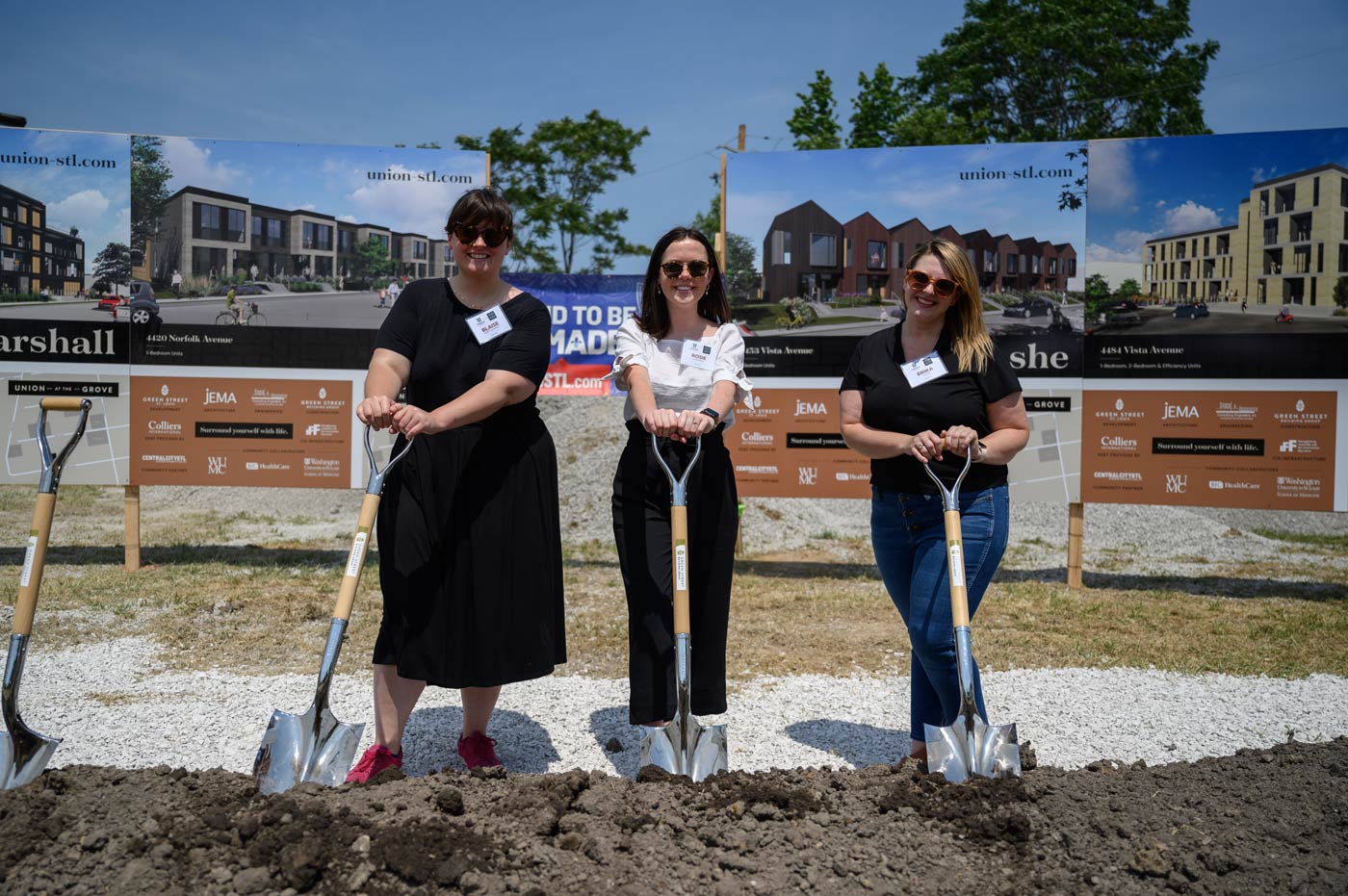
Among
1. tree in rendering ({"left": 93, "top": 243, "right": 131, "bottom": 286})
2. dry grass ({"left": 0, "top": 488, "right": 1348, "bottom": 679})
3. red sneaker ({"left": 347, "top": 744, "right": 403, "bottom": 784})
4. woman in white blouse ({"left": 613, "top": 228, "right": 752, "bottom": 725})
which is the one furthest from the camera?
tree in rendering ({"left": 93, "top": 243, "right": 131, "bottom": 286})

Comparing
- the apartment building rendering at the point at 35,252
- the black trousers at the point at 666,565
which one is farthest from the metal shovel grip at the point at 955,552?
the apartment building rendering at the point at 35,252

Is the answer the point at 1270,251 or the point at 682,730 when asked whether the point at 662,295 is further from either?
the point at 1270,251

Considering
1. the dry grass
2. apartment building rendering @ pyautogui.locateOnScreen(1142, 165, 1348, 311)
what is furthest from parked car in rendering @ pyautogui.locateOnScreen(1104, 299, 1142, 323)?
the dry grass

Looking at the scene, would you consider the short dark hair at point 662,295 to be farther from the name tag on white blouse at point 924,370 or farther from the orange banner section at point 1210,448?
the orange banner section at point 1210,448

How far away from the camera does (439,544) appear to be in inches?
142

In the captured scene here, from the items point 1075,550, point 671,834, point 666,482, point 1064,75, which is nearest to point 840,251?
point 1075,550

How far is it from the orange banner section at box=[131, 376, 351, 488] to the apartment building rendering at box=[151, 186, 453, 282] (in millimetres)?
872

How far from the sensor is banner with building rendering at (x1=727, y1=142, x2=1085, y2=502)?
25.5ft

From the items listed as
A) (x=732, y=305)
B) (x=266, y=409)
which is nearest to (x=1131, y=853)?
(x=732, y=305)

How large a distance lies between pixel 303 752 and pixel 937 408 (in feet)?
7.64

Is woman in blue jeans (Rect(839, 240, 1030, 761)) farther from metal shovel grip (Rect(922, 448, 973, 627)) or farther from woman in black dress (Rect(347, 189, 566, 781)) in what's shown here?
woman in black dress (Rect(347, 189, 566, 781))

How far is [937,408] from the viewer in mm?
3613

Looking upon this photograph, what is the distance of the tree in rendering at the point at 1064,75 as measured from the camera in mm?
25016

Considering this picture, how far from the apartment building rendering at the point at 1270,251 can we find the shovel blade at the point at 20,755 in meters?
7.32
